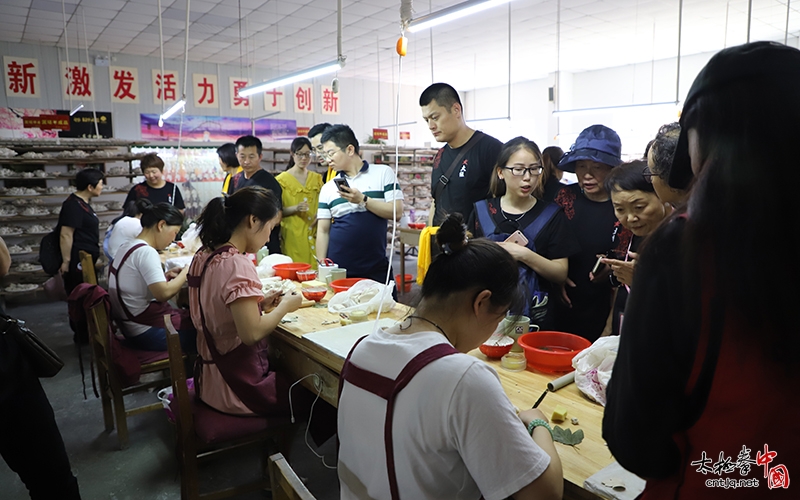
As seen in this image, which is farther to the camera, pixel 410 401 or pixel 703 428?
pixel 410 401

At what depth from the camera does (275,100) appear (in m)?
10.4

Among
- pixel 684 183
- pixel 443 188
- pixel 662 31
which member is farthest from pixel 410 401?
pixel 662 31

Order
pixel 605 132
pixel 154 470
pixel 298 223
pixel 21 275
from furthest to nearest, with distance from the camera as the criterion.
A: pixel 21 275 → pixel 298 223 → pixel 154 470 → pixel 605 132

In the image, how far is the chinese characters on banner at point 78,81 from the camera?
825cm

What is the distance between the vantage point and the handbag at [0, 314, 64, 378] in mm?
1883

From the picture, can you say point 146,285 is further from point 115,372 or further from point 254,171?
point 254,171

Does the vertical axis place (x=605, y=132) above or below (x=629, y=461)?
above

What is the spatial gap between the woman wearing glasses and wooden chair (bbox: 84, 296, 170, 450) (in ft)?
7.40

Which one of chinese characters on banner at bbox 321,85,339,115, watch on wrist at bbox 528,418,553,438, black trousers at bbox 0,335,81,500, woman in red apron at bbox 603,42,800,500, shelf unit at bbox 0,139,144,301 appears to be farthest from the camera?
chinese characters on banner at bbox 321,85,339,115

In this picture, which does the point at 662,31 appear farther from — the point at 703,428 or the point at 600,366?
the point at 703,428

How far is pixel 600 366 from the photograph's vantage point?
1.60m

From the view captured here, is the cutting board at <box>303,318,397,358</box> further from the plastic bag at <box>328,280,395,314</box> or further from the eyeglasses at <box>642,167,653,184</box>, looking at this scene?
the eyeglasses at <box>642,167,653,184</box>

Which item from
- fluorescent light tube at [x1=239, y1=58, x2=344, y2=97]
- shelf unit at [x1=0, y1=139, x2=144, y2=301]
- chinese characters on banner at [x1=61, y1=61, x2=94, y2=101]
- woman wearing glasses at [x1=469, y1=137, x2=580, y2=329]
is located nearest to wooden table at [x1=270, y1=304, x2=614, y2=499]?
woman wearing glasses at [x1=469, y1=137, x2=580, y2=329]

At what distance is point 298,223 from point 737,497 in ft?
13.5
